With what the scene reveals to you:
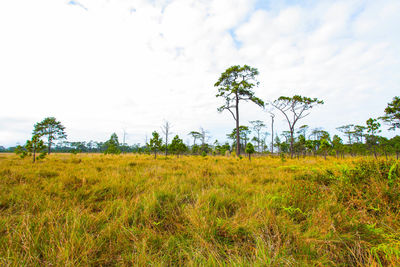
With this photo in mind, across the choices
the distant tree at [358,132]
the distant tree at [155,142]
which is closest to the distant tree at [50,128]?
the distant tree at [155,142]

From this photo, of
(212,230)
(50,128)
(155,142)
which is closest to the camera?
(212,230)

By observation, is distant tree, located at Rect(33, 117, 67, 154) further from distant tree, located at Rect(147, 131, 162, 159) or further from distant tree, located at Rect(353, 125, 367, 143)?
distant tree, located at Rect(353, 125, 367, 143)

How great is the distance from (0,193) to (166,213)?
319 cm

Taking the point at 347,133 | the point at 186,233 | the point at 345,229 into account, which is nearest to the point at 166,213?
the point at 186,233

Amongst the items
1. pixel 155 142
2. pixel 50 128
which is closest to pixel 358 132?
pixel 155 142

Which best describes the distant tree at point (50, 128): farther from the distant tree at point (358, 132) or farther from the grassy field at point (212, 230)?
the distant tree at point (358, 132)

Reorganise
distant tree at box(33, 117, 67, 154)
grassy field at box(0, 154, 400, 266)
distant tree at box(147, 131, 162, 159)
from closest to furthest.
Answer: grassy field at box(0, 154, 400, 266) → distant tree at box(147, 131, 162, 159) → distant tree at box(33, 117, 67, 154)

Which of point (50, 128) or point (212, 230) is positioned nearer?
point (212, 230)

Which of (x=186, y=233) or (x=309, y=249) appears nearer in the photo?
(x=309, y=249)

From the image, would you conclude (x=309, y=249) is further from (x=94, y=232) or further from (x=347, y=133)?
(x=347, y=133)

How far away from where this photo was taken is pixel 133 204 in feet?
7.70

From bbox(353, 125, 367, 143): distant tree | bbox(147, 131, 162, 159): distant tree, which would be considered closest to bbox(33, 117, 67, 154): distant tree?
bbox(147, 131, 162, 159): distant tree

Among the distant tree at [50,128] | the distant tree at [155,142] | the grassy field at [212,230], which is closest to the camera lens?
the grassy field at [212,230]

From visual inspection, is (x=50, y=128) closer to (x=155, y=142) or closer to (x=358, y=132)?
(x=155, y=142)
